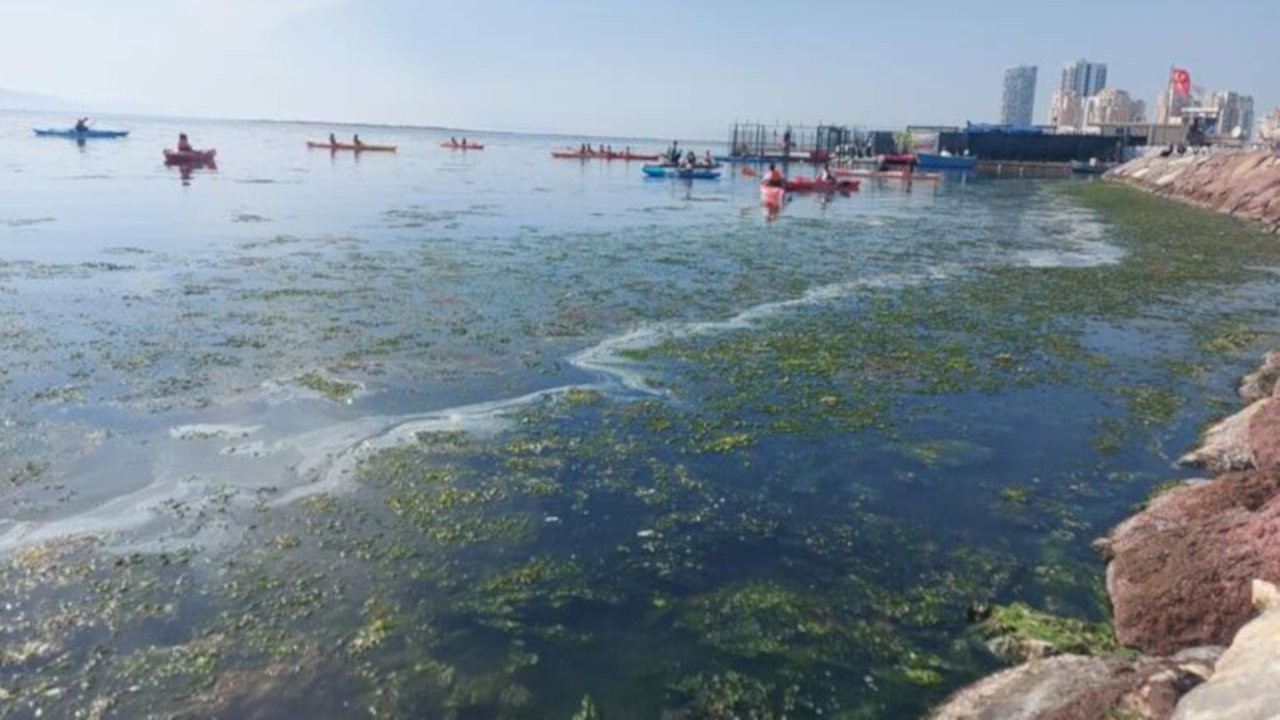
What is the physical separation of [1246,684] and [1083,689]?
1.08m

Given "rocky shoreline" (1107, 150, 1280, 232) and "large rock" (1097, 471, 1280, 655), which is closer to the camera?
"large rock" (1097, 471, 1280, 655)

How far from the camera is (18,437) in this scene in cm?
1051

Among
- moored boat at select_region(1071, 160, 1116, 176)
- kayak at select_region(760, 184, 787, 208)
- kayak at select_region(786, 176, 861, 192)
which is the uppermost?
moored boat at select_region(1071, 160, 1116, 176)

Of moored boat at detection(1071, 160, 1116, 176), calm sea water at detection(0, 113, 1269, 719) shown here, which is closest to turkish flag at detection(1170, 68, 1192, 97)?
moored boat at detection(1071, 160, 1116, 176)

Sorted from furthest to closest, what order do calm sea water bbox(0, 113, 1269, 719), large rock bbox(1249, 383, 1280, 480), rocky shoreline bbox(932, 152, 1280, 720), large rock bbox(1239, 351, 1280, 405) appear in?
large rock bbox(1239, 351, 1280, 405)
large rock bbox(1249, 383, 1280, 480)
calm sea water bbox(0, 113, 1269, 719)
rocky shoreline bbox(932, 152, 1280, 720)

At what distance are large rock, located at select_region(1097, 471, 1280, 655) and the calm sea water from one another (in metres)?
0.49

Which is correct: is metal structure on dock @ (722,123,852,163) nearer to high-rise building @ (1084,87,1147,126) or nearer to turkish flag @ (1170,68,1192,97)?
turkish flag @ (1170,68,1192,97)

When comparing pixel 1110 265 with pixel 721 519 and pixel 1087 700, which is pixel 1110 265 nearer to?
pixel 721 519

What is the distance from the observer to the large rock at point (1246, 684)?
4.54 meters

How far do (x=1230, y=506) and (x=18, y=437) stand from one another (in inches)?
530

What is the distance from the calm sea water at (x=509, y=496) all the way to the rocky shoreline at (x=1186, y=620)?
17.6 inches

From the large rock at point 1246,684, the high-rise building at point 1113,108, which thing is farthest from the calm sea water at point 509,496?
the high-rise building at point 1113,108

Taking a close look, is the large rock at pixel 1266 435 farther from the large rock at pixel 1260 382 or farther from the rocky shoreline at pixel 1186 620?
the large rock at pixel 1260 382

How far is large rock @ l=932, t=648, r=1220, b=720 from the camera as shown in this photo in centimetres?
523
